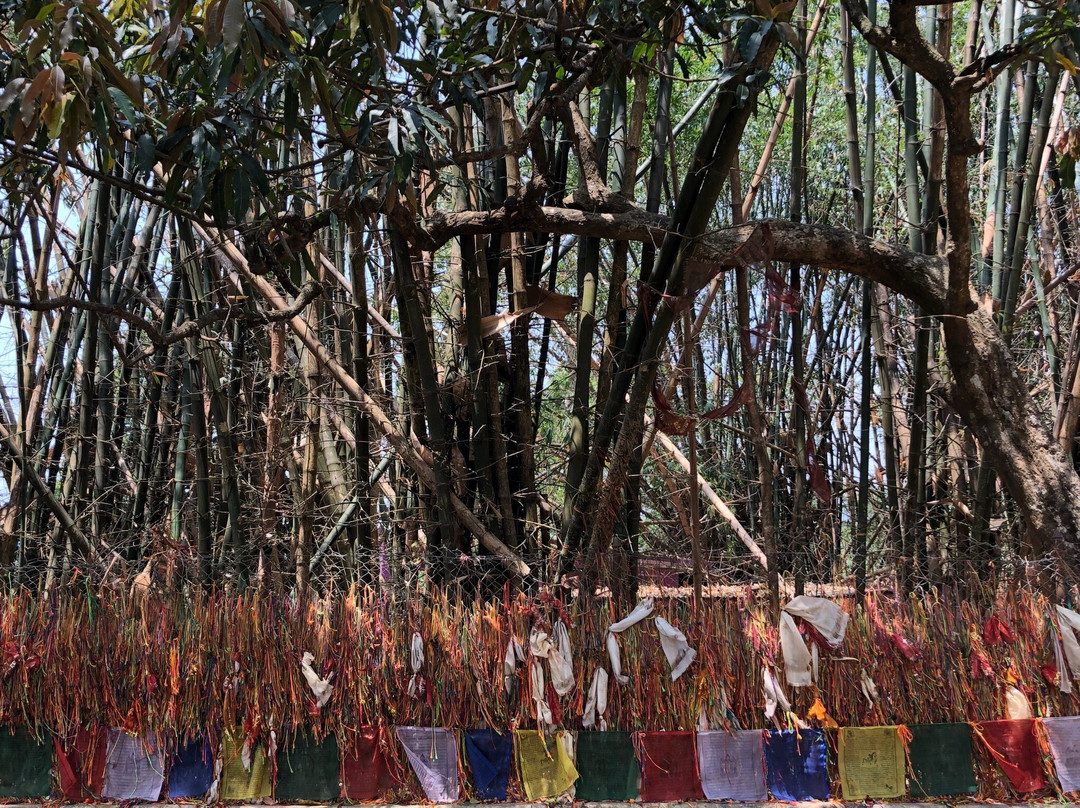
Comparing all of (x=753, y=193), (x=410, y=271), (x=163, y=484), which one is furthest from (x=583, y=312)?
(x=163, y=484)

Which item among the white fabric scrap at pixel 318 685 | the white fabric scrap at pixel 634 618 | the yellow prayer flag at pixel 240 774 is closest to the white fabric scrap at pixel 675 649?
the white fabric scrap at pixel 634 618

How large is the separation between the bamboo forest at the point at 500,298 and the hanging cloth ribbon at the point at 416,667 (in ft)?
1.10

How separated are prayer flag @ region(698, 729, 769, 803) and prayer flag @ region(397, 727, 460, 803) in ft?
2.39

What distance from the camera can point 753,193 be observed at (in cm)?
430

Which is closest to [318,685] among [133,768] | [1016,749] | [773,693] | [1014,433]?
[133,768]

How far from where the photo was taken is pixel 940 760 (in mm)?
2840

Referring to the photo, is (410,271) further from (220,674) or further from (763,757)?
(763,757)

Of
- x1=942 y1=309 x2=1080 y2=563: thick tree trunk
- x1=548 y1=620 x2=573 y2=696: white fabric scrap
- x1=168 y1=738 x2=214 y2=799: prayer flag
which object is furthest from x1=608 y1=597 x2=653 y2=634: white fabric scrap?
x1=942 y1=309 x2=1080 y2=563: thick tree trunk

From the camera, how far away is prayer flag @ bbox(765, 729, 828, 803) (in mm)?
2818

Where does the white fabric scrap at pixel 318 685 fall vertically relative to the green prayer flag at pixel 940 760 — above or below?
above

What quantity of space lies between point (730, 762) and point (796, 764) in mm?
189

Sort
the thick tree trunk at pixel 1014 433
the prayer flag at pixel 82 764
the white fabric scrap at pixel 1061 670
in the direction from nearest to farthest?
1. the white fabric scrap at pixel 1061 670
2. the prayer flag at pixel 82 764
3. the thick tree trunk at pixel 1014 433

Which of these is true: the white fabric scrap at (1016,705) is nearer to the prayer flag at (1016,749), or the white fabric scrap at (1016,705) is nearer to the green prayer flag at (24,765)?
the prayer flag at (1016,749)

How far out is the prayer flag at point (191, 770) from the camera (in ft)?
9.69
